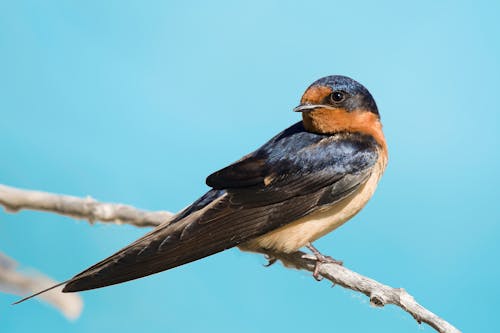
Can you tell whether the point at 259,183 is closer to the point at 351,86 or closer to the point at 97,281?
the point at 351,86

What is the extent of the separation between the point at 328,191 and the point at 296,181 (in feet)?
0.24

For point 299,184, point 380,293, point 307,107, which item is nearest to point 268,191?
point 299,184

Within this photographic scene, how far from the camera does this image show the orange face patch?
1.57 meters

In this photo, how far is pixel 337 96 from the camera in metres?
1.59

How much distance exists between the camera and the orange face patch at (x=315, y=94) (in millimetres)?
1565

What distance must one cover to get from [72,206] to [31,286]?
253mm

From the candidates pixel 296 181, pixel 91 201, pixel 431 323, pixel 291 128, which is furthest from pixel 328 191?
pixel 91 201

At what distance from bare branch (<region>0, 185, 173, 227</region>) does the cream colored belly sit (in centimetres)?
26

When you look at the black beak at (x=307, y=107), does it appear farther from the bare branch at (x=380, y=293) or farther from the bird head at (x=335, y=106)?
the bare branch at (x=380, y=293)

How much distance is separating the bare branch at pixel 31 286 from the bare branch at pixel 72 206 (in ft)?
0.55

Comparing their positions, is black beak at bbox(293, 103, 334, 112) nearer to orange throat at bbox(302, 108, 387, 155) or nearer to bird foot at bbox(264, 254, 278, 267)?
orange throat at bbox(302, 108, 387, 155)

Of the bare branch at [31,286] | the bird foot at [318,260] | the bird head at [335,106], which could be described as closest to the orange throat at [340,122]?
the bird head at [335,106]

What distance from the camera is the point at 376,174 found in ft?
5.40

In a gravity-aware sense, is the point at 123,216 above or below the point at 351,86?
below
